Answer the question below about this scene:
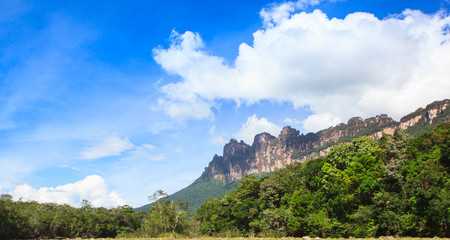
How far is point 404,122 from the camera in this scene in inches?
6924

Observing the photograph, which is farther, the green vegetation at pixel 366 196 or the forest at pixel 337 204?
the forest at pixel 337 204

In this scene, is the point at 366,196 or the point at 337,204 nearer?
the point at 366,196

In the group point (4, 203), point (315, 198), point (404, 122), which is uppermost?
point (404, 122)

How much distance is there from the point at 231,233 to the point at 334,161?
21963 millimetres

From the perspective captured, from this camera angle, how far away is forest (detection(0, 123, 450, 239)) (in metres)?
27.4

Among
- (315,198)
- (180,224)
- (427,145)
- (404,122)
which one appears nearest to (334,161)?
(315,198)

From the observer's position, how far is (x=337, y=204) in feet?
120

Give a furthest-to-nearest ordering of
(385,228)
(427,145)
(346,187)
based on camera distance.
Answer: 1. (427,145)
2. (346,187)
3. (385,228)

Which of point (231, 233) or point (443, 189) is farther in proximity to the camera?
point (231, 233)

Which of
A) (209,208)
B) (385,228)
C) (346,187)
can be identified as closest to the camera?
(385,228)

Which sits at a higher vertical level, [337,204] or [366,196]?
[366,196]

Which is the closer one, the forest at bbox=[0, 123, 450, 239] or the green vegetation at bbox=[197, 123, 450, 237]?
the green vegetation at bbox=[197, 123, 450, 237]

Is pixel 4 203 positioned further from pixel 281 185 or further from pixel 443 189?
pixel 443 189

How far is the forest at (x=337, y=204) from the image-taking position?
27406 millimetres
